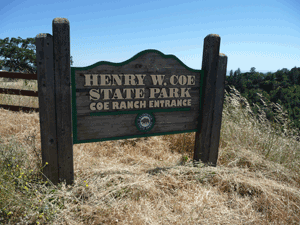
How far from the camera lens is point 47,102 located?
255 cm

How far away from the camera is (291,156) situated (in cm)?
425

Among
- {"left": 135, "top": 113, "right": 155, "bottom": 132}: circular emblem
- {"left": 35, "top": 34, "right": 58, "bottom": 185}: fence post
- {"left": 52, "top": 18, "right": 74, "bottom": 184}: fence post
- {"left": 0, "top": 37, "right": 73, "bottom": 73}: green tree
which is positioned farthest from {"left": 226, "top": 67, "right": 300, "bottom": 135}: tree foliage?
{"left": 0, "top": 37, "right": 73, "bottom": 73}: green tree

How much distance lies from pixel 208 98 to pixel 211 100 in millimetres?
60

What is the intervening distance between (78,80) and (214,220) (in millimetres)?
2307

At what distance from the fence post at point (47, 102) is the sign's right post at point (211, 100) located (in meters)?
2.28

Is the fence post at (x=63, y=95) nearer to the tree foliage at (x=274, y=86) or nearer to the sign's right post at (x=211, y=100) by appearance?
the sign's right post at (x=211, y=100)

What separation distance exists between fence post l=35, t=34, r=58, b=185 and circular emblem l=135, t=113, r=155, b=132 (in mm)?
1139

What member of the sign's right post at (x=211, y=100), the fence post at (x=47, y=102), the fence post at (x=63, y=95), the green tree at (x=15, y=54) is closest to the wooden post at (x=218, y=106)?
the sign's right post at (x=211, y=100)

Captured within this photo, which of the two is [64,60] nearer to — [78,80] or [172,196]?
[78,80]

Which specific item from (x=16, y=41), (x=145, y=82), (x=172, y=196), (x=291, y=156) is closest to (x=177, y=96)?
(x=145, y=82)

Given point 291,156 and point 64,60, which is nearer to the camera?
point 64,60

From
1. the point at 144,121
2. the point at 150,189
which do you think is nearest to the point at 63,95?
the point at 144,121

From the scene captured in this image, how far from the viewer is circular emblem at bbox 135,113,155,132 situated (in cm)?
315

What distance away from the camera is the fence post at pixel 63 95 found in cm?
249
